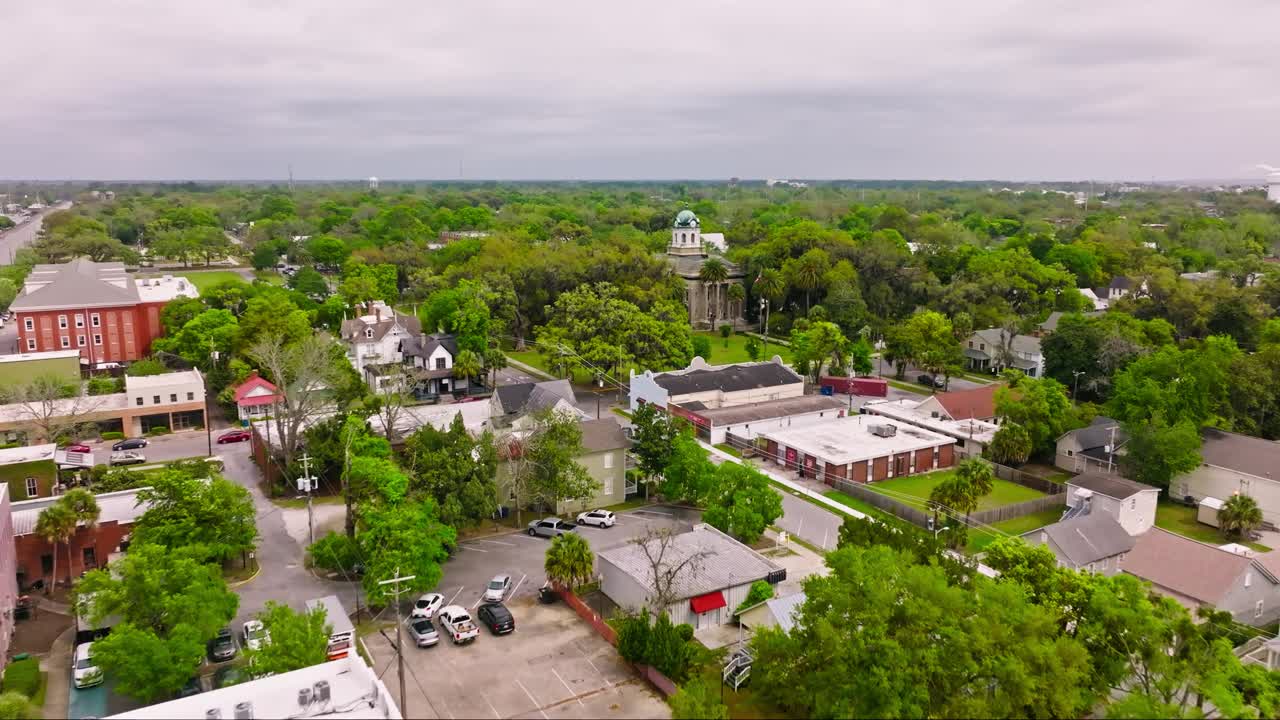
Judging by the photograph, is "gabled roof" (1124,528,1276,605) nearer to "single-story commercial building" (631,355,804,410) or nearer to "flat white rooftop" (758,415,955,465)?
"flat white rooftop" (758,415,955,465)

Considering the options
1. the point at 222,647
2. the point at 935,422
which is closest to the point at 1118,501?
the point at 935,422

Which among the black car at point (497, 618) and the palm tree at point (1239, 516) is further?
the palm tree at point (1239, 516)

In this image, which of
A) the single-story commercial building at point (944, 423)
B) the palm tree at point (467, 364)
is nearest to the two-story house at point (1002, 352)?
the single-story commercial building at point (944, 423)

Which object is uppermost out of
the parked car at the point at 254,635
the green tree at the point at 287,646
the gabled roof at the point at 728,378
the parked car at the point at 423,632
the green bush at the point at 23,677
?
the gabled roof at the point at 728,378

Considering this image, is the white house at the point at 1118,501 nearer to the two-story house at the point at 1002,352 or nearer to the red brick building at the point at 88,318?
the two-story house at the point at 1002,352

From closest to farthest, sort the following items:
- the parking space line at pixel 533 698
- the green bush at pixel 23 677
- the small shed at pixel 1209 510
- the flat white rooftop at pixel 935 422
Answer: the parking space line at pixel 533 698
the green bush at pixel 23 677
the small shed at pixel 1209 510
the flat white rooftop at pixel 935 422

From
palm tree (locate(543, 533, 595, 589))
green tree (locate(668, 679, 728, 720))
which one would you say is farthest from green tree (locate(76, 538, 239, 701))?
green tree (locate(668, 679, 728, 720))
